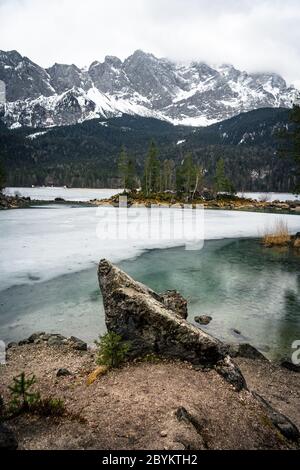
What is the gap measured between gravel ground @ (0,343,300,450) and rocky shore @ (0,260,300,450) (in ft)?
0.06

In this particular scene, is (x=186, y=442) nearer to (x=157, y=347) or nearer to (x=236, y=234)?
(x=157, y=347)

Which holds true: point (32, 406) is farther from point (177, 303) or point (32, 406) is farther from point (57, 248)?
point (57, 248)

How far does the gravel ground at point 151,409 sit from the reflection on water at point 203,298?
113 inches

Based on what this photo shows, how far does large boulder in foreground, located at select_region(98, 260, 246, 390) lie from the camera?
786 centimetres

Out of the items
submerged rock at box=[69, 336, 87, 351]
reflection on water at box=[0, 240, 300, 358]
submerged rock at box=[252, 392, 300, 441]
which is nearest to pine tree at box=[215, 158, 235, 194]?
reflection on water at box=[0, 240, 300, 358]

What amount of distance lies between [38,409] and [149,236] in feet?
87.9

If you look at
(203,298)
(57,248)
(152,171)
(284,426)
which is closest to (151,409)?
(284,426)

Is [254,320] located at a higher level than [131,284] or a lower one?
lower

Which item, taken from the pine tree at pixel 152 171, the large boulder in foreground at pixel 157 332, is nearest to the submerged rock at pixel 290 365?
the large boulder in foreground at pixel 157 332

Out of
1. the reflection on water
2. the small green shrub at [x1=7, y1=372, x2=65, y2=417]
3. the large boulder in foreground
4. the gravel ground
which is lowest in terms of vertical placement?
the reflection on water

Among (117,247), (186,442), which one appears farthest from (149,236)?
(186,442)

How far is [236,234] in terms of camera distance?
35656 mm

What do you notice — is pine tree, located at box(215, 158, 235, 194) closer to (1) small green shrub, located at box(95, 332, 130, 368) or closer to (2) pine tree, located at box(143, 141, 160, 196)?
(2) pine tree, located at box(143, 141, 160, 196)
